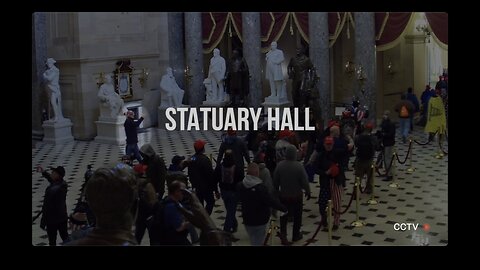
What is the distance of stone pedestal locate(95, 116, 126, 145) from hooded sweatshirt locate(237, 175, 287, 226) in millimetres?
10835

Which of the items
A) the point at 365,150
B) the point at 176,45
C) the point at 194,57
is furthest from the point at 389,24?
the point at 365,150

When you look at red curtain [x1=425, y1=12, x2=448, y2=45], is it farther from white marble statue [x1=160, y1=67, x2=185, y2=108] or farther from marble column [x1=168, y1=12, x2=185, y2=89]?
marble column [x1=168, y1=12, x2=185, y2=89]

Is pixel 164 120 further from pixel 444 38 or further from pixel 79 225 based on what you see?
pixel 79 225

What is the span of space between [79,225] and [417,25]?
15553 mm

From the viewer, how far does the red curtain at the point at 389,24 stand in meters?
19.4

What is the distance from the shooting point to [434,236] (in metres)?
10.3

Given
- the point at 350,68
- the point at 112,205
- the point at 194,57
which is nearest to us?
the point at 112,205

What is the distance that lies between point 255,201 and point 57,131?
1236cm

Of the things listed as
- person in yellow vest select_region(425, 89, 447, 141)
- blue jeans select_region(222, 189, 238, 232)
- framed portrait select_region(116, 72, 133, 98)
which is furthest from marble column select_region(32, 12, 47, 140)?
blue jeans select_region(222, 189, 238, 232)

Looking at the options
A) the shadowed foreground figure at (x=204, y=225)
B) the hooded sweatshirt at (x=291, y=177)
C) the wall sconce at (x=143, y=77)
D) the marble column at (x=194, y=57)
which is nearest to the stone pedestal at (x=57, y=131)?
the wall sconce at (x=143, y=77)

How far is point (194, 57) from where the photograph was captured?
22.3 m

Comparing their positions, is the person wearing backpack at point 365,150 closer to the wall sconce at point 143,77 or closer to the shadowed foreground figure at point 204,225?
the shadowed foreground figure at point 204,225

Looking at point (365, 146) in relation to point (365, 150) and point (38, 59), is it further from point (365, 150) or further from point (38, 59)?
point (38, 59)
